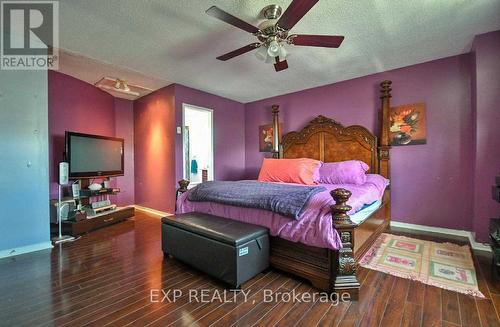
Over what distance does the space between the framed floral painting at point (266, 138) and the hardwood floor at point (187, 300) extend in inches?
122

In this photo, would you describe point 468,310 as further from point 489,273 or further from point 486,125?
point 486,125

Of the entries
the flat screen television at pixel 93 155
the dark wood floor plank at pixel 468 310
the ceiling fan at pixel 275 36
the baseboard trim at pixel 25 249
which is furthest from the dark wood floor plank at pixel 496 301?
the flat screen television at pixel 93 155

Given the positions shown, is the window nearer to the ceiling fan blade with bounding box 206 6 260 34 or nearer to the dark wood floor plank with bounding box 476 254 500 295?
the ceiling fan blade with bounding box 206 6 260 34

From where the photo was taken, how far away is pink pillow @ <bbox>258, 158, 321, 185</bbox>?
3.29 meters

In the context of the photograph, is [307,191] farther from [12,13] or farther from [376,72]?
[12,13]

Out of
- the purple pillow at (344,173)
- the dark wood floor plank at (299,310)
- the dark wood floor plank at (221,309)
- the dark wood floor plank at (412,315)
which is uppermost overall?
the purple pillow at (344,173)

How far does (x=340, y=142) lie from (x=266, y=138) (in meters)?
1.64

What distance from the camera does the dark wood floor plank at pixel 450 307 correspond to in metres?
1.44

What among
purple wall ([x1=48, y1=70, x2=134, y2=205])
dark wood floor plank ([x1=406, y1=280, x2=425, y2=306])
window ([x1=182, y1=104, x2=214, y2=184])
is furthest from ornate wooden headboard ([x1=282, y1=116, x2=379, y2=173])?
purple wall ([x1=48, y1=70, x2=134, y2=205])

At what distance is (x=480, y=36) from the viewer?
97.5 inches

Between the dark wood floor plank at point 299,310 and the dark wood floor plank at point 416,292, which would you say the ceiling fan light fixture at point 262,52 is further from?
the dark wood floor plank at point 416,292

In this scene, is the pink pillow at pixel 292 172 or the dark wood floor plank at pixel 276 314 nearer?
the dark wood floor plank at pixel 276 314

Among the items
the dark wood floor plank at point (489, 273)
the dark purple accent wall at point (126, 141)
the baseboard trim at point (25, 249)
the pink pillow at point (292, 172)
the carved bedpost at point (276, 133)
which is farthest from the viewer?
the dark purple accent wall at point (126, 141)

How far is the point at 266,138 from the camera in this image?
4.90 m
